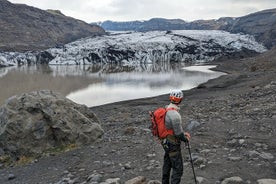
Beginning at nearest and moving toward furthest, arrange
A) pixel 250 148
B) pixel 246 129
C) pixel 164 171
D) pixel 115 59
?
pixel 164 171 < pixel 250 148 < pixel 246 129 < pixel 115 59

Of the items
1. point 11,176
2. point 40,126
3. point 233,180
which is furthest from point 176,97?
point 40,126

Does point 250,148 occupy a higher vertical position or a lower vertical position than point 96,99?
higher

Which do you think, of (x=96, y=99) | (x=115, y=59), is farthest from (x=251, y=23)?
(x=96, y=99)

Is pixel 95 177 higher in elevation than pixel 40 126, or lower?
lower

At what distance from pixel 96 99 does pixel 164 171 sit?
87.1ft

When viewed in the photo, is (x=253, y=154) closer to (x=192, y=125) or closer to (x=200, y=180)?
(x=200, y=180)

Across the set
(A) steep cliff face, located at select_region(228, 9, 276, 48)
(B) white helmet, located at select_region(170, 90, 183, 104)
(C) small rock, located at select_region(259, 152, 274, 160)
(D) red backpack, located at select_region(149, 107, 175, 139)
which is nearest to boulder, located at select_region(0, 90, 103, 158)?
(C) small rock, located at select_region(259, 152, 274, 160)

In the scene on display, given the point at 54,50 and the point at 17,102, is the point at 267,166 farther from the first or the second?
the point at 54,50

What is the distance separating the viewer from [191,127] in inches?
519

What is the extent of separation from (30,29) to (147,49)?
5938 cm

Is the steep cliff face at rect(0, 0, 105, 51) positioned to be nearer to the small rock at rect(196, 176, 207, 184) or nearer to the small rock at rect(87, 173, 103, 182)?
the small rock at rect(87, 173, 103, 182)

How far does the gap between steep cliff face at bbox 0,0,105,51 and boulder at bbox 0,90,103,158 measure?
115 m

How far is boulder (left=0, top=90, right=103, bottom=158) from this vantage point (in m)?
12.6

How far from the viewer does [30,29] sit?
160m
